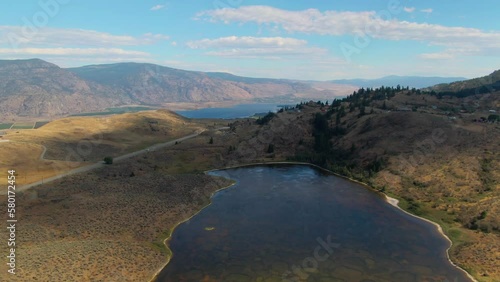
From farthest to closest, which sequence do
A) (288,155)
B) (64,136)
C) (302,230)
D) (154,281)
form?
(64,136)
(288,155)
(302,230)
(154,281)

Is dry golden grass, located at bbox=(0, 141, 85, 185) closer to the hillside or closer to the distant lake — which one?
the distant lake

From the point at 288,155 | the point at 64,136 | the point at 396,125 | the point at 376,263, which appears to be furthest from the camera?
the point at 64,136

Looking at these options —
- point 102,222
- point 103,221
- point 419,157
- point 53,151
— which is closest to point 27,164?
point 53,151

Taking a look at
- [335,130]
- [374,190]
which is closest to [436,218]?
[374,190]

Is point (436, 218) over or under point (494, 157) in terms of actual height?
under

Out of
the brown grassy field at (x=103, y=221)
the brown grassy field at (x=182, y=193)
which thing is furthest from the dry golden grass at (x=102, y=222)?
the brown grassy field at (x=182, y=193)

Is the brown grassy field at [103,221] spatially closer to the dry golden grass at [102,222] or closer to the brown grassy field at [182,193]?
the dry golden grass at [102,222]

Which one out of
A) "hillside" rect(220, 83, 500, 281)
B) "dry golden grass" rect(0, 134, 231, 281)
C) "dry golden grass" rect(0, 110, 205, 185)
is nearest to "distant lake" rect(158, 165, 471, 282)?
"dry golden grass" rect(0, 134, 231, 281)

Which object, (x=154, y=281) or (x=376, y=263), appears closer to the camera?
(x=154, y=281)

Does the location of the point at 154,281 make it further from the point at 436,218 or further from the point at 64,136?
the point at 64,136
